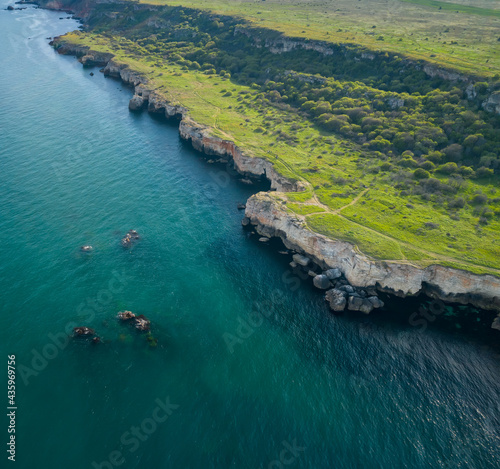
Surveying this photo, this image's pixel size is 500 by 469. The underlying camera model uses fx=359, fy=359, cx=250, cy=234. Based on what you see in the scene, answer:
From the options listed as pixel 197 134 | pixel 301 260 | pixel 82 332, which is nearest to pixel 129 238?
pixel 82 332

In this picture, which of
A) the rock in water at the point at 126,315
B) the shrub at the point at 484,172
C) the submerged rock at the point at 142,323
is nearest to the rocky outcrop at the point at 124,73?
the rock in water at the point at 126,315

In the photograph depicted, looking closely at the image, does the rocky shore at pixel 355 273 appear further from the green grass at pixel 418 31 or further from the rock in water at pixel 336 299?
the green grass at pixel 418 31

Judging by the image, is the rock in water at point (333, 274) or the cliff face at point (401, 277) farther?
the rock in water at point (333, 274)

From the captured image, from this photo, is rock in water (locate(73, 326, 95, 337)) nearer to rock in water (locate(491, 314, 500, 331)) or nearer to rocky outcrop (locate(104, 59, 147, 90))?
rock in water (locate(491, 314, 500, 331))

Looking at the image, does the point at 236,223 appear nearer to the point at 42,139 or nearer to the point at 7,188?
the point at 7,188

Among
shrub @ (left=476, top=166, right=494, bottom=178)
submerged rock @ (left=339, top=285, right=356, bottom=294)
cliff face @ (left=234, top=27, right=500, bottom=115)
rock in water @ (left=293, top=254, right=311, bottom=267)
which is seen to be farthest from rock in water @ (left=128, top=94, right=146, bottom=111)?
shrub @ (left=476, top=166, right=494, bottom=178)

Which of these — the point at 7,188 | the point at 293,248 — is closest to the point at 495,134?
the point at 293,248
